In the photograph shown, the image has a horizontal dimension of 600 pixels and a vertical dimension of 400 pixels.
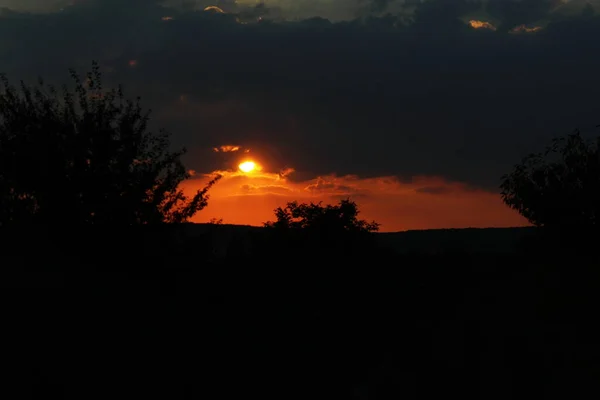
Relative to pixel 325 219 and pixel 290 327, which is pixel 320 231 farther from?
pixel 290 327

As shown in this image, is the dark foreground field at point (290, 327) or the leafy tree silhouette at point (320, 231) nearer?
the dark foreground field at point (290, 327)

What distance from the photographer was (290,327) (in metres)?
18.5

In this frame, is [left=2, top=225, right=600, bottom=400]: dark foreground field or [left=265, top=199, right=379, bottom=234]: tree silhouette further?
[left=265, top=199, right=379, bottom=234]: tree silhouette

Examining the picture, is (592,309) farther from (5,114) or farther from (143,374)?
(5,114)

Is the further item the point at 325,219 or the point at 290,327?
the point at 325,219

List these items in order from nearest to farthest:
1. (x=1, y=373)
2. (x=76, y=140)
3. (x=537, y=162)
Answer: (x=1, y=373) → (x=76, y=140) → (x=537, y=162)

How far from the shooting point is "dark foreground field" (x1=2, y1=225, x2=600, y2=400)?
14531mm

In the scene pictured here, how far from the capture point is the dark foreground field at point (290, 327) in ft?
47.7

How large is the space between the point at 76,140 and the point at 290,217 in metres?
14.1

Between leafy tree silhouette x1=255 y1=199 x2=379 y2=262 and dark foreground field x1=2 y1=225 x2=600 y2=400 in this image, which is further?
leafy tree silhouette x1=255 y1=199 x2=379 y2=262

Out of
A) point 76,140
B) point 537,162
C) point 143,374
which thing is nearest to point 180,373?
point 143,374

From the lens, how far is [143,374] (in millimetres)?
15273

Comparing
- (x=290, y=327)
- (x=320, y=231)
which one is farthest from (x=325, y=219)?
(x=290, y=327)

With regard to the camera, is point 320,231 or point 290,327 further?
point 320,231
